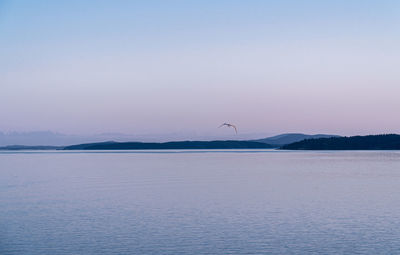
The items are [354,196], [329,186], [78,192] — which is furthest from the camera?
[329,186]

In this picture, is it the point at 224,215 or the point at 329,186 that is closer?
the point at 224,215

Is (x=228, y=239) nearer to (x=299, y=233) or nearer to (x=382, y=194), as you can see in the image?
(x=299, y=233)

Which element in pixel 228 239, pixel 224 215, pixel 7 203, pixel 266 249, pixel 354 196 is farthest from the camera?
pixel 354 196

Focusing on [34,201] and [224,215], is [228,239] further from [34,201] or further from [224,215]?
[34,201]

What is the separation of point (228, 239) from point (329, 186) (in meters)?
20.7

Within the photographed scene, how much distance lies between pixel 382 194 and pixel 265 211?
425 inches

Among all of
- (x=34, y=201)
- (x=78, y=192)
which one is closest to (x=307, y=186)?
(x=78, y=192)

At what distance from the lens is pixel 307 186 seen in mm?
36500

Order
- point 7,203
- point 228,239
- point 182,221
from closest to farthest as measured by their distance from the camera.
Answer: point 228,239 → point 182,221 → point 7,203

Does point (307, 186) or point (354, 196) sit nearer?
point (354, 196)

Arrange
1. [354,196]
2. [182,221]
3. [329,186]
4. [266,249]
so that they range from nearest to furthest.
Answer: [266,249], [182,221], [354,196], [329,186]

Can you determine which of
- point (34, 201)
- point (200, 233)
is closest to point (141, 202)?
point (34, 201)

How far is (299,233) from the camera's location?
18.3 m

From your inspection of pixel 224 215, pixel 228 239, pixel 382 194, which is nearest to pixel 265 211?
pixel 224 215
